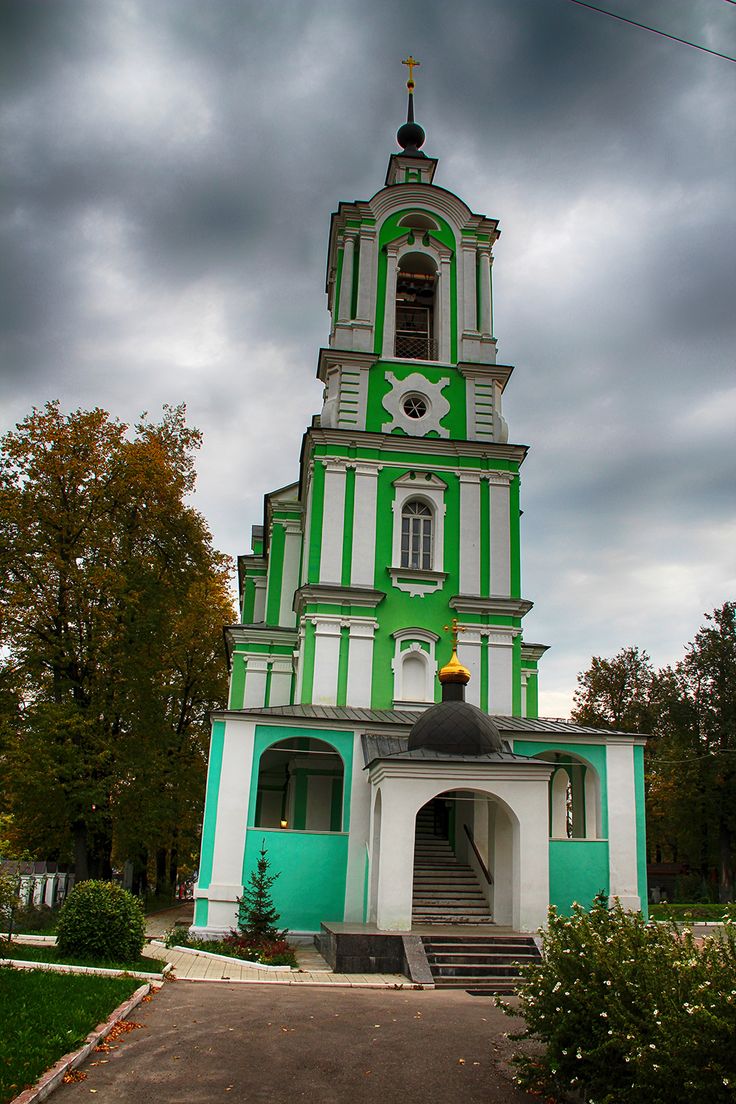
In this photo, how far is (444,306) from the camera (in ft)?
80.0

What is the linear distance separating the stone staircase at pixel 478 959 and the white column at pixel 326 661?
7.75m

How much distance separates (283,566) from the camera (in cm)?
2519

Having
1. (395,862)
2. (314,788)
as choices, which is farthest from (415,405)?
(395,862)

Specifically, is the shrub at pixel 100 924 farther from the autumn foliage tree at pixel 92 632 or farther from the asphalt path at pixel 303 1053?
the autumn foliage tree at pixel 92 632

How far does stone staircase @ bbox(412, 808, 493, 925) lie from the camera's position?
15.7m

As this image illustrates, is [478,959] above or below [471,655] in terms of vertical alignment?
below

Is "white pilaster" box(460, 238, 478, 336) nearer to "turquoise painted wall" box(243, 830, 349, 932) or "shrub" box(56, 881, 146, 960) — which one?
"turquoise painted wall" box(243, 830, 349, 932)

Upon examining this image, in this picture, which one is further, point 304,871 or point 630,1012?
point 304,871

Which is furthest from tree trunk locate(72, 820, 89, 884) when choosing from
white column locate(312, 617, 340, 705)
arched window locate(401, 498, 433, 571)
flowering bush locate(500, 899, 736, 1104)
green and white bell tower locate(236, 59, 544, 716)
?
flowering bush locate(500, 899, 736, 1104)

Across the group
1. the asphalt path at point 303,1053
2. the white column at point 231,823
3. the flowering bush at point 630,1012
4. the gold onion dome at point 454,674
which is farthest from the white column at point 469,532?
the flowering bush at point 630,1012

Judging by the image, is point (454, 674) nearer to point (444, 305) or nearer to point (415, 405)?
point (415, 405)

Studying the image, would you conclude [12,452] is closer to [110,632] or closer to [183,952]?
[110,632]

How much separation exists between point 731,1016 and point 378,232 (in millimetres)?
22927

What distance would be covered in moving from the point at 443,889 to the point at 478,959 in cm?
412
